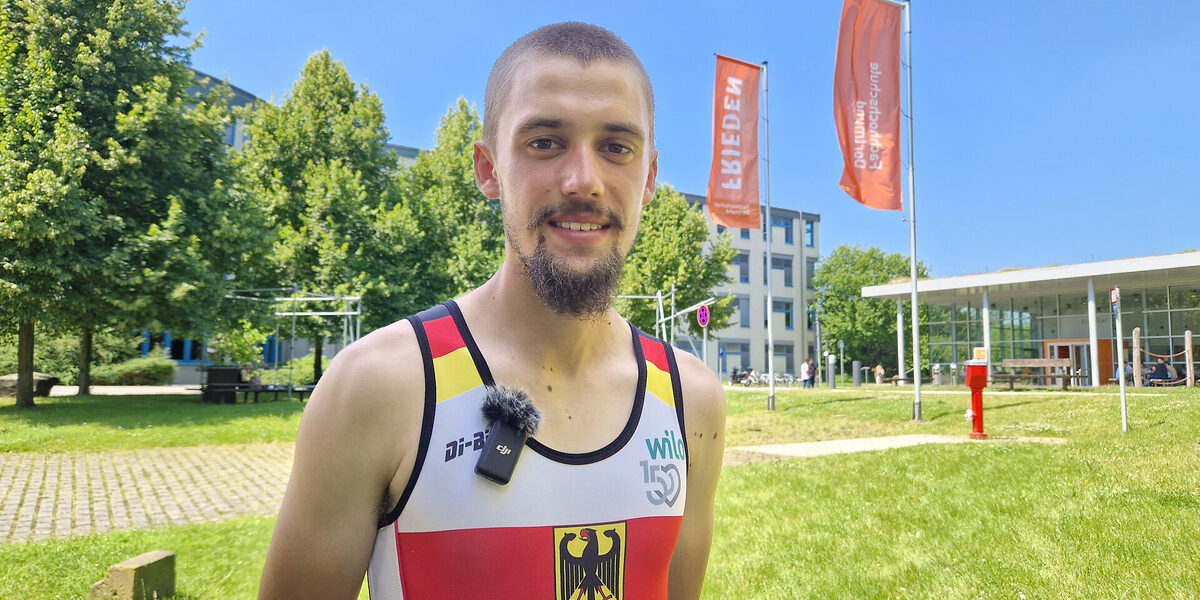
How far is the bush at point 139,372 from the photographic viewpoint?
34688 mm

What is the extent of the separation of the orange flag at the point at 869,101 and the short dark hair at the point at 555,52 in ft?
51.5

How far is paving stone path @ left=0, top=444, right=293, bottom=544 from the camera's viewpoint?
25.7 feet

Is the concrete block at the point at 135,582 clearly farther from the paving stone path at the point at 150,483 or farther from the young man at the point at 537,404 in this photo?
the young man at the point at 537,404

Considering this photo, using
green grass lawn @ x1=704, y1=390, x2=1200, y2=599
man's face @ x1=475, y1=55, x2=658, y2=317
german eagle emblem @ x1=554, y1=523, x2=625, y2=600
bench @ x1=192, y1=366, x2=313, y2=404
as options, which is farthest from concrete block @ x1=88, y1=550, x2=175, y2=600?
bench @ x1=192, y1=366, x2=313, y2=404

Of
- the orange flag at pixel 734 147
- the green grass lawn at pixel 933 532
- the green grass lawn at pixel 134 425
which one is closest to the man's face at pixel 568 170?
the green grass lawn at pixel 933 532

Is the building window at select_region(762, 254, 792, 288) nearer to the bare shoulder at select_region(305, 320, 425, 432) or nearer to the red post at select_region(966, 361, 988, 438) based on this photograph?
the red post at select_region(966, 361, 988, 438)

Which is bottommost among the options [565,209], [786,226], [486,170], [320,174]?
[565,209]

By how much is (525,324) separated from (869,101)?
653 inches

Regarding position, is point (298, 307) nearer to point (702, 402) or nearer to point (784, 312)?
point (702, 402)

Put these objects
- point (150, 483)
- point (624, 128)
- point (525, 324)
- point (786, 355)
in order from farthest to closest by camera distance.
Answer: point (786, 355) → point (150, 483) → point (525, 324) → point (624, 128)

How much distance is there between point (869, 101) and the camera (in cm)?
1633

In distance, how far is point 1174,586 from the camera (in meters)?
4.39

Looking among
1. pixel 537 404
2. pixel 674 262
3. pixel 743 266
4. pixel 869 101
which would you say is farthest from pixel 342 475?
pixel 743 266

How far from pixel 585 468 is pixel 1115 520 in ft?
20.4
